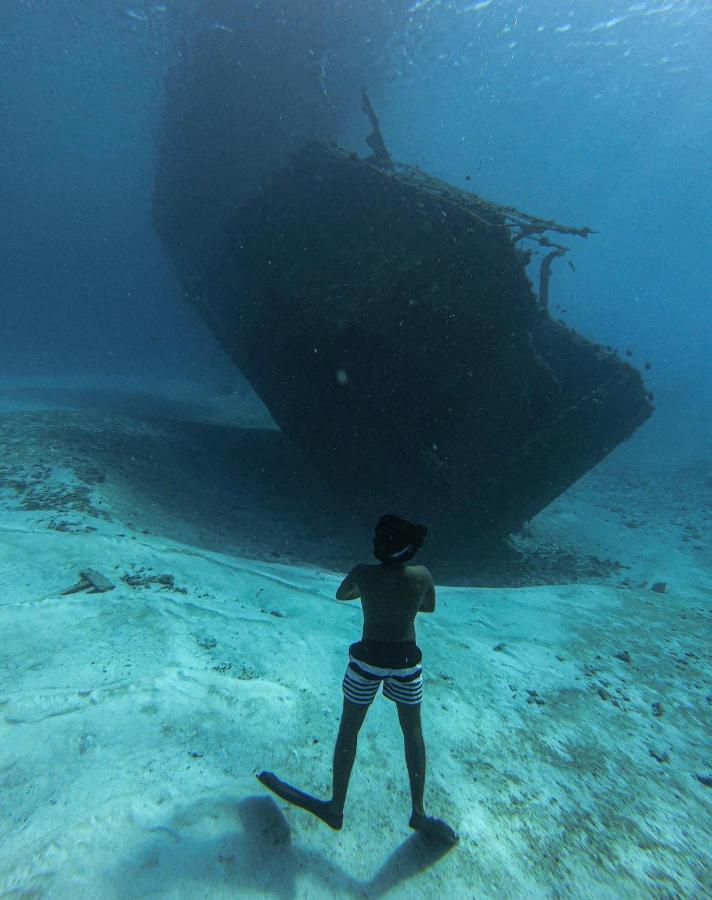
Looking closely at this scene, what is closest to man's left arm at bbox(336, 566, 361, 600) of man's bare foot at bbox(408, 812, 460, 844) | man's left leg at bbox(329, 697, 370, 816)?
man's left leg at bbox(329, 697, 370, 816)

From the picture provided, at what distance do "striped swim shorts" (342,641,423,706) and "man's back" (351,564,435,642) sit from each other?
0.18 feet

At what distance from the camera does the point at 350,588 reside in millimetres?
2332

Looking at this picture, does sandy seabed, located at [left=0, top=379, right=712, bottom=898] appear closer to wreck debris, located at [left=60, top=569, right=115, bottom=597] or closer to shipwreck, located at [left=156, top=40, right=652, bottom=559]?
wreck debris, located at [left=60, top=569, right=115, bottom=597]

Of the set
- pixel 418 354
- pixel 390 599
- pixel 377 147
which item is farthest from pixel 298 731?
pixel 377 147

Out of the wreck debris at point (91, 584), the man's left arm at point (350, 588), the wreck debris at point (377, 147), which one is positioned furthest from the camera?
the wreck debris at point (377, 147)

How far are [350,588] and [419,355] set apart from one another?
5213mm

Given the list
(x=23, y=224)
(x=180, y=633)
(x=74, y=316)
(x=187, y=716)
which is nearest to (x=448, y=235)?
(x=180, y=633)

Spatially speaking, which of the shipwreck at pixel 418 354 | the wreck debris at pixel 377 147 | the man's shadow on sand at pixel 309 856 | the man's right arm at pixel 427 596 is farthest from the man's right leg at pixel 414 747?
the wreck debris at pixel 377 147

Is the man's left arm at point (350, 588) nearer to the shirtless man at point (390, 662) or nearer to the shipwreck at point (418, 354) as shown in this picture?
the shirtless man at point (390, 662)

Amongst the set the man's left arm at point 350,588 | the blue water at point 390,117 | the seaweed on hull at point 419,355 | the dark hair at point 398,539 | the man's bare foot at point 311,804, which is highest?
the blue water at point 390,117

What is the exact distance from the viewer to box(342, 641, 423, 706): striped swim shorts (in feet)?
6.88

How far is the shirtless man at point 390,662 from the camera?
2.05 m

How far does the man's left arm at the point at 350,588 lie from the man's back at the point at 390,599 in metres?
0.02

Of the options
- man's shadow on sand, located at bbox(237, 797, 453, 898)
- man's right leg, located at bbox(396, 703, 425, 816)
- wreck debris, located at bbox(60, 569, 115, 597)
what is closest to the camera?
man's shadow on sand, located at bbox(237, 797, 453, 898)
